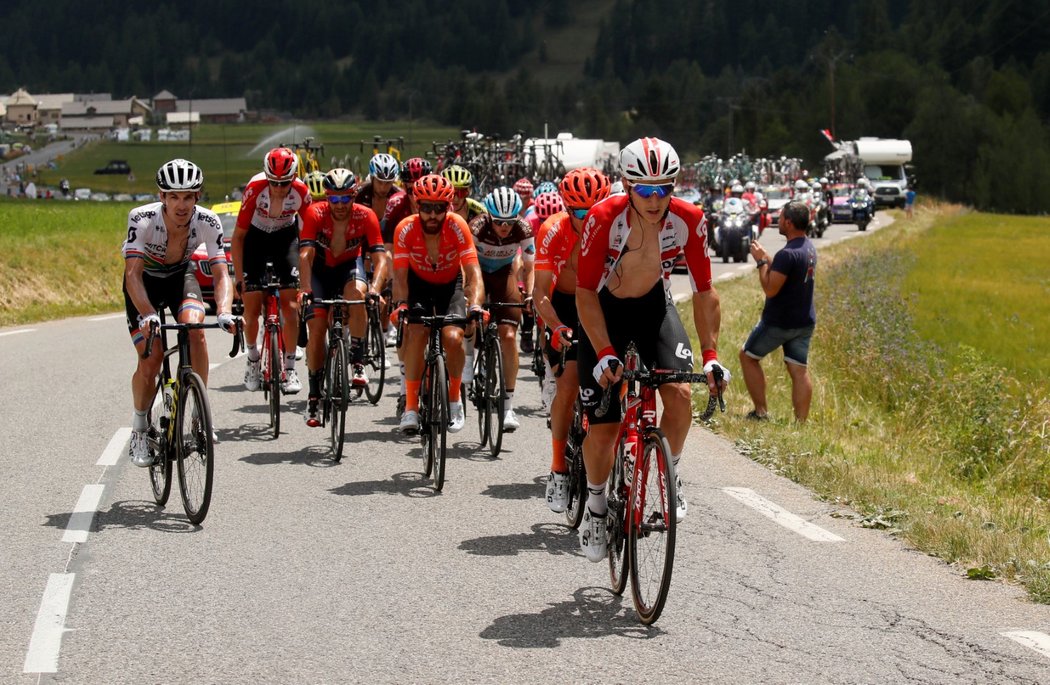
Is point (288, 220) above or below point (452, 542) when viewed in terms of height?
above

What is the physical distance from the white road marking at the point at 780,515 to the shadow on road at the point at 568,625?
1.82 m

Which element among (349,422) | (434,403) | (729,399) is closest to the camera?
(434,403)

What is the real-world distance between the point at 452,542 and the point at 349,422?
485cm

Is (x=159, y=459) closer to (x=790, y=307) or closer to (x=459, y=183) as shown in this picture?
(x=459, y=183)

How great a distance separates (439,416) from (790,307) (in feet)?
12.6

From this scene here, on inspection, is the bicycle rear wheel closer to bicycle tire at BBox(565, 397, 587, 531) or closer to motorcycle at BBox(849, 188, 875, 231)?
bicycle tire at BBox(565, 397, 587, 531)

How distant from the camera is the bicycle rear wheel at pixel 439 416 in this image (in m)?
9.48

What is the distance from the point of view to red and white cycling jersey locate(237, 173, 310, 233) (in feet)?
40.0

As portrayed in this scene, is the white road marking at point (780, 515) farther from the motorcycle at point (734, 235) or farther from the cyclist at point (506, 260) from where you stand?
the motorcycle at point (734, 235)

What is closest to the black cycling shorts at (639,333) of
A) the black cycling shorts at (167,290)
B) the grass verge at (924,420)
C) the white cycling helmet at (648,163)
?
the white cycling helmet at (648,163)

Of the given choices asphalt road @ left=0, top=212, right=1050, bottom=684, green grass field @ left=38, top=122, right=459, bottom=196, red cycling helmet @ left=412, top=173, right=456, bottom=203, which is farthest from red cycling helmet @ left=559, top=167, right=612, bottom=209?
green grass field @ left=38, top=122, right=459, bottom=196

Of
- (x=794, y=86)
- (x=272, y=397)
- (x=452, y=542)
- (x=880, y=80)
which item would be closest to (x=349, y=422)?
(x=272, y=397)

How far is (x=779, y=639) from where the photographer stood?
614 centimetres

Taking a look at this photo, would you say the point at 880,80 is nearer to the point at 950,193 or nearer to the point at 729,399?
the point at 950,193
